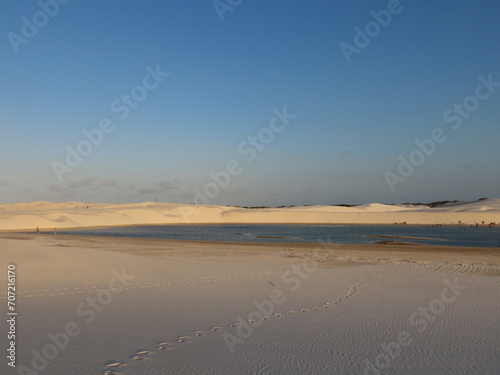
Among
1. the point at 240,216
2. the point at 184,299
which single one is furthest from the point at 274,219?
the point at 184,299

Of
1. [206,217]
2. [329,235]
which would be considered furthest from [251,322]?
[206,217]

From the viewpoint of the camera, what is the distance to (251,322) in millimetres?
7250

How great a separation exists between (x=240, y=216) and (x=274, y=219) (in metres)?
9.22

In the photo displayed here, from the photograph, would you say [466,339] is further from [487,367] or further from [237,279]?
[237,279]

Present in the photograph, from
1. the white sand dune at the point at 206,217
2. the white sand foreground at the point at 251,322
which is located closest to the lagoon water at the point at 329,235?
the white sand dune at the point at 206,217

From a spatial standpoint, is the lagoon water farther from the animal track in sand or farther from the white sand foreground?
the animal track in sand

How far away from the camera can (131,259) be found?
54.7 feet

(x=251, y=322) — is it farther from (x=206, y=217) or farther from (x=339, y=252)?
(x=206, y=217)

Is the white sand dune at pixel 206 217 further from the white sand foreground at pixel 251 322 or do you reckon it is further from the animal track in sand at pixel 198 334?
the animal track in sand at pixel 198 334

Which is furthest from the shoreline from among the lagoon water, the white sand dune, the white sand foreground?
the white sand dune

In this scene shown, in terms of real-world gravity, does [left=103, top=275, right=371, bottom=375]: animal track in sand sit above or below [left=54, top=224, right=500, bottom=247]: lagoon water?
below

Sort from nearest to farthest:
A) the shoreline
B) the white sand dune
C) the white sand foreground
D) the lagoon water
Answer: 1. the white sand foreground
2. the shoreline
3. the lagoon water
4. the white sand dune

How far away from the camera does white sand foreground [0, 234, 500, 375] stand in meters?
5.14

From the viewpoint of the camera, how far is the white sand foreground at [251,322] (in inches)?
202
